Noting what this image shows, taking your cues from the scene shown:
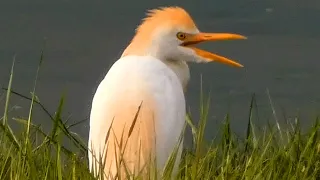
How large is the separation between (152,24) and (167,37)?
11 cm

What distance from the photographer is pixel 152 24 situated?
3.75m

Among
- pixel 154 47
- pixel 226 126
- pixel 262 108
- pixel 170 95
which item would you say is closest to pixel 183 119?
pixel 170 95

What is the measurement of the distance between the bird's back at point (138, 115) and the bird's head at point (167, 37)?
386mm

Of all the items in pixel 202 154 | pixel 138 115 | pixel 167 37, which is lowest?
pixel 202 154

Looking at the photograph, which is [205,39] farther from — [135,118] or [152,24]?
[135,118]

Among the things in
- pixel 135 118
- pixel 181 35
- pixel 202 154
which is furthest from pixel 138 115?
pixel 181 35

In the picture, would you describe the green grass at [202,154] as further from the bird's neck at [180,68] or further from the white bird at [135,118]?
the bird's neck at [180,68]

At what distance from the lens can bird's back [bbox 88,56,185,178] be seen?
291 centimetres

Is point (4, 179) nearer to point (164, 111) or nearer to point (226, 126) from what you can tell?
point (164, 111)

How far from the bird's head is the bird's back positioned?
0.39 m

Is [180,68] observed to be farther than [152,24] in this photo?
Yes

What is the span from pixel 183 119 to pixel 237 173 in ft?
1.57

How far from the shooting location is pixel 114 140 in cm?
290

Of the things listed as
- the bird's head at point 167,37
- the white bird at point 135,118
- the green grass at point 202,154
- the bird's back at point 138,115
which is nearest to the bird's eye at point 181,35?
the bird's head at point 167,37
